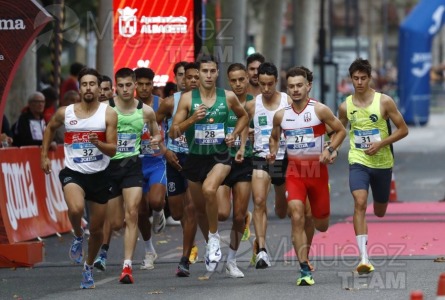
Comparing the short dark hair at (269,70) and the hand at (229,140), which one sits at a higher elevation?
the short dark hair at (269,70)

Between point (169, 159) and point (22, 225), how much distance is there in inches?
147

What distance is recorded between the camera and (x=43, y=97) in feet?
63.9

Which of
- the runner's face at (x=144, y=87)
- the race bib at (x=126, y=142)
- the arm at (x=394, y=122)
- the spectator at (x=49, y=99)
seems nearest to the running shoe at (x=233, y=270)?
the race bib at (x=126, y=142)

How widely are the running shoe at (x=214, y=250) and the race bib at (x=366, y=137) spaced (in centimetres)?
Result: 170

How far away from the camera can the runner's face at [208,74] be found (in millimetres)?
13422

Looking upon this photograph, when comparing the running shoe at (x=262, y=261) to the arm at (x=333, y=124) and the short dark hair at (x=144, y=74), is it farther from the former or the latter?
the short dark hair at (x=144, y=74)

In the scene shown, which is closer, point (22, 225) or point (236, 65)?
point (236, 65)

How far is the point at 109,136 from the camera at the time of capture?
13.2m

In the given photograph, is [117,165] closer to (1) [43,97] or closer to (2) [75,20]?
(1) [43,97]

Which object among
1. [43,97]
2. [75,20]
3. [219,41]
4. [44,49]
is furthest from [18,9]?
[44,49]

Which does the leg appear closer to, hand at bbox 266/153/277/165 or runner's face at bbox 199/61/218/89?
hand at bbox 266/153/277/165

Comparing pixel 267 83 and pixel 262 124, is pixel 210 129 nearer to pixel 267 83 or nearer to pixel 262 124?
pixel 267 83

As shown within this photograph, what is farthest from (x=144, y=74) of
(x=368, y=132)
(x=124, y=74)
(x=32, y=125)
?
(x=32, y=125)

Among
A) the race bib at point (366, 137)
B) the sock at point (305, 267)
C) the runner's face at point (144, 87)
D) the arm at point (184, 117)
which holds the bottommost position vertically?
the sock at point (305, 267)
